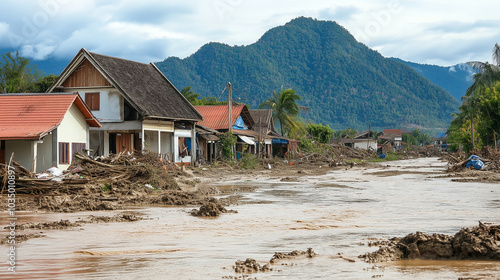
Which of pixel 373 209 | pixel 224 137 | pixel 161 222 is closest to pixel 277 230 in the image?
pixel 161 222

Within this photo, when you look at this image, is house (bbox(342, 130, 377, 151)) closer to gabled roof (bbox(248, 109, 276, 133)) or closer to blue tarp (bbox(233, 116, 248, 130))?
gabled roof (bbox(248, 109, 276, 133))

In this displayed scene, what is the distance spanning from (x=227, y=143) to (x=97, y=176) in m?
21.0

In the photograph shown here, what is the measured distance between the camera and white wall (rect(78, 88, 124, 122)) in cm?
2708

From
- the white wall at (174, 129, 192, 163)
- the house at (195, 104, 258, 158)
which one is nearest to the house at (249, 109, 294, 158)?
the house at (195, 104, 258, 158)

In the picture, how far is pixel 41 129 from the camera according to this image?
56.9 feet

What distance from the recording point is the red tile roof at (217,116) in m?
42.0

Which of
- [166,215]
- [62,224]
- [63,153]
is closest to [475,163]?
→ [63,153]

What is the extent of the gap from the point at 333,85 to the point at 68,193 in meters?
156

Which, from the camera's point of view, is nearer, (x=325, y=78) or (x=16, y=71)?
(x=16, y=71)

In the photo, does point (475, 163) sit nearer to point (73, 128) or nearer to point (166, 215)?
point (73, 128)

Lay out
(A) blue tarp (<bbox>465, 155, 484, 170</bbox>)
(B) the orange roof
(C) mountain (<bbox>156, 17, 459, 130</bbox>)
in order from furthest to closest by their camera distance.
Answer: (C) mountain (<bbox>156, 17, 459, 130</bbox>) < (A) blue tarp (<bbox>465, 155, 484, 170</bbox>) < (B) the orange roof

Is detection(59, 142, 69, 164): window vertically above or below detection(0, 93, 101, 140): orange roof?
below

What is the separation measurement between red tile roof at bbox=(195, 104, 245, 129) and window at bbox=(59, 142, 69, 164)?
73.2 feet

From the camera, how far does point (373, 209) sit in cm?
1241
